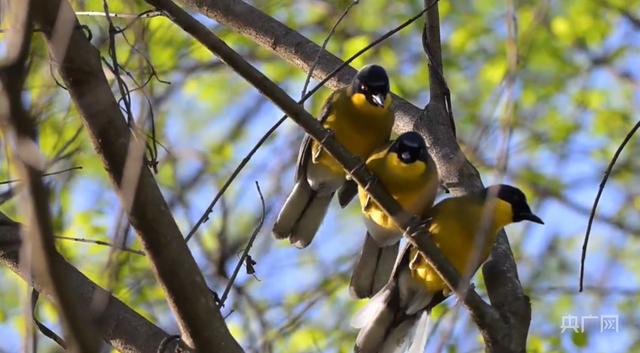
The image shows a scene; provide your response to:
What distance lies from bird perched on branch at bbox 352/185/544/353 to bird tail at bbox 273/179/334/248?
0.38m

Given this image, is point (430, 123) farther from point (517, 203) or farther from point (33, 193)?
point (33, 193)

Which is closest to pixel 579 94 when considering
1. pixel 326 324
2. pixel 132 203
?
pixel 326 324

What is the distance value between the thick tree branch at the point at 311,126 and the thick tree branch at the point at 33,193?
1139mm

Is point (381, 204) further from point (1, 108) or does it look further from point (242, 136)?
point (242, 136)

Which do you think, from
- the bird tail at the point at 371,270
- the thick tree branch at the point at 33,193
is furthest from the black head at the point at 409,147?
the thick tree branch at the point at 33,193

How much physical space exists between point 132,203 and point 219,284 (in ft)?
11.4

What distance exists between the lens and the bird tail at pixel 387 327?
4.09m

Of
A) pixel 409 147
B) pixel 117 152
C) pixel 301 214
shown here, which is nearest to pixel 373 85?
pixel 409 147

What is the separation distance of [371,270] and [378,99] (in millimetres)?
696

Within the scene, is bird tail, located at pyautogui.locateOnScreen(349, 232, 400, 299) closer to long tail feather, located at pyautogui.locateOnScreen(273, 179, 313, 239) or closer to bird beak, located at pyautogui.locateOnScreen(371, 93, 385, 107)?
long tail feather, located at pyautogui.locateOnScreen(273, 179, 313, 239)

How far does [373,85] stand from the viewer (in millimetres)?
4289

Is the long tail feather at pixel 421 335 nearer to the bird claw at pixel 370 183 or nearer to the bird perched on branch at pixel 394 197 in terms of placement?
the bird perched on branch at pixel 394 197

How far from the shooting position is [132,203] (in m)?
2.59

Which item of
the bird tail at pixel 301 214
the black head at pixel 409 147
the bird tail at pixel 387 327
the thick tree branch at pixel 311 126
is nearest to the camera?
the thick tree branch at pixel 311 126
